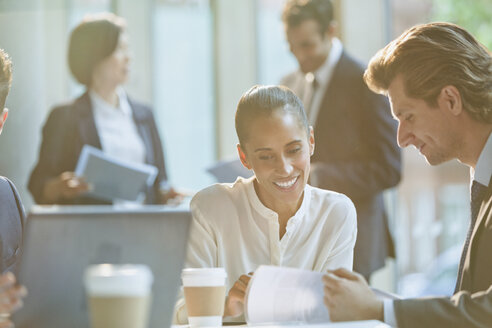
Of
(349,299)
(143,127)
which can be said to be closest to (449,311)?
(349,299)

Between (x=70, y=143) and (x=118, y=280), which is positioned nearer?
(x=118, y=280)

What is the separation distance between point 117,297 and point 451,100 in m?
0.85

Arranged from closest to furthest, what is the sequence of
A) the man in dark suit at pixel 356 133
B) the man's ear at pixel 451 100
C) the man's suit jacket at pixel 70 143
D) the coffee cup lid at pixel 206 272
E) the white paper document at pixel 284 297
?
1. the white paper document at pixel 284 297
2. the coffee cup lid at pixel 206 272
3. the man's ear at pixel 451 100
4. the man in dark suit at pixel 356 133
5. the man's suit jacket at pixel 70 143

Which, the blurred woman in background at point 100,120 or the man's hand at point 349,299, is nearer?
the man's hand at point 349,299

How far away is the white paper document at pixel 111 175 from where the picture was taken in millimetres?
2531

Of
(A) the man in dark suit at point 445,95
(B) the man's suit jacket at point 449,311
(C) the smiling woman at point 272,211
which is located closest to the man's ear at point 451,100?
(A) the man in dark suit at point 445,95

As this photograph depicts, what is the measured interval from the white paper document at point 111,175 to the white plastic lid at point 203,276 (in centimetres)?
143

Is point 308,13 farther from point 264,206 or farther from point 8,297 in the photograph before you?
point 8,297

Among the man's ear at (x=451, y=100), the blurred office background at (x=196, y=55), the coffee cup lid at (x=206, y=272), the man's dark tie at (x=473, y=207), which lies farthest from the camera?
the blurred office background at (x=196, y=55)

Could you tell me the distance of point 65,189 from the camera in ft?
8.28

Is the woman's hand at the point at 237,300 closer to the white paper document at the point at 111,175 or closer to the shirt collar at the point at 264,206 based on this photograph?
the shirt collar at the point at 264,206

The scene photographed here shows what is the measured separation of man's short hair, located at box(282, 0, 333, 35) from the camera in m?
2.64

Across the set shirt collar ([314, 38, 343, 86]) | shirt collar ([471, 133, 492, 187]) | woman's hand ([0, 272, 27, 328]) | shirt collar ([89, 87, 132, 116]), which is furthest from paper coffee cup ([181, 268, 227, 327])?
shirt collar ([89, 87, 132, 116])

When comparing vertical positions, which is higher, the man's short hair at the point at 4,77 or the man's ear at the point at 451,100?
the man's short hair at the point at 4,77
